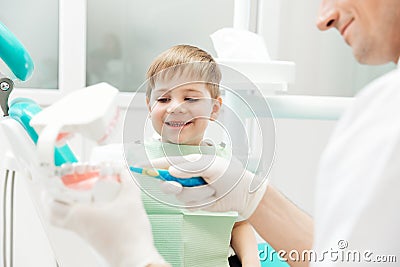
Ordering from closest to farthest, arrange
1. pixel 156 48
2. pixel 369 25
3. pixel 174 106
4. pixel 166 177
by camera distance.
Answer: pixel 369 25, pixel 166 177, pixel 174 106, pixel 156 48

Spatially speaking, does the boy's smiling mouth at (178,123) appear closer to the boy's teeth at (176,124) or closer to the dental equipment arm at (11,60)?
the boy's teeth at (176,124)

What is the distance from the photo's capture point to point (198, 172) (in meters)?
0.89

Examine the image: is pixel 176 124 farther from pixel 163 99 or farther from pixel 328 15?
pixel 328 15

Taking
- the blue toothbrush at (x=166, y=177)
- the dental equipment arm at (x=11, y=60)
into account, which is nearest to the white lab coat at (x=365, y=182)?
the blue toothbrush at (x=166, y=177)

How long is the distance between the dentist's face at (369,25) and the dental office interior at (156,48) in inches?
45.8

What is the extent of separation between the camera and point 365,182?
0.53 metres

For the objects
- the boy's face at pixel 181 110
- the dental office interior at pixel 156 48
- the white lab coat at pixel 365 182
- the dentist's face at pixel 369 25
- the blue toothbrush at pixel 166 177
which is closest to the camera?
the white lab coat at pixel 365 182

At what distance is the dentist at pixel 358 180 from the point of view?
1.75 feet

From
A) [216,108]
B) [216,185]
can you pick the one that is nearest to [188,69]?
[216,108]

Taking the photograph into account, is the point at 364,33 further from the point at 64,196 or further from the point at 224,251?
the point at 224,251

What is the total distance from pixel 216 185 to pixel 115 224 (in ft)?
1.10

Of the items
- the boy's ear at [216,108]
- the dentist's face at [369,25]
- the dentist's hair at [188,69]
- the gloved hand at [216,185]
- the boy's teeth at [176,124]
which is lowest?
the gloved hand at [216,185]

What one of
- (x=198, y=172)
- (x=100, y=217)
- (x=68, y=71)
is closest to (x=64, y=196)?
(x=100, y=217)

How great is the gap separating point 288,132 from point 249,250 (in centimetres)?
96
